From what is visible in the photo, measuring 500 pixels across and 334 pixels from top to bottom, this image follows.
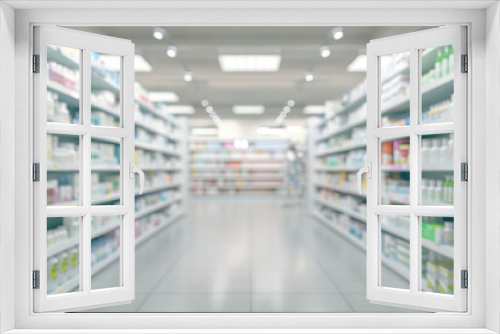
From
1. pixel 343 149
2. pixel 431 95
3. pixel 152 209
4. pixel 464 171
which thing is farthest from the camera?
pixel 343 149

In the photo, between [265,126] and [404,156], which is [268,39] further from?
[265,126]

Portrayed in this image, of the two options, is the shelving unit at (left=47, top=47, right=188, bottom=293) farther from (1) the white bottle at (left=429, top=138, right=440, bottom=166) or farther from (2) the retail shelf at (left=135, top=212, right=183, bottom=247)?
(1) the white bottle at (left=429, top=138, right=440, bottom=166)

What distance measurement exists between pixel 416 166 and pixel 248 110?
12776mm

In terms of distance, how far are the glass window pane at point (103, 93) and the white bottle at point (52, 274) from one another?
180cm

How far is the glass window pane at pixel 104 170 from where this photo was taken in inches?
172

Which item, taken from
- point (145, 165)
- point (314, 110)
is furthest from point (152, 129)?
point (314, 110)

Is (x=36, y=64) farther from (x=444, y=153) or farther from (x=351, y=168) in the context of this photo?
(x=351, y=168)

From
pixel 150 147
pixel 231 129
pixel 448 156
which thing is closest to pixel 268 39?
pixel 150 147

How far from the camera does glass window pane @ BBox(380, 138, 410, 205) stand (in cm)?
438

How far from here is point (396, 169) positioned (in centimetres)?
446

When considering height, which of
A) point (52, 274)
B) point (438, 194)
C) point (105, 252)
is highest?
point (438, 194)

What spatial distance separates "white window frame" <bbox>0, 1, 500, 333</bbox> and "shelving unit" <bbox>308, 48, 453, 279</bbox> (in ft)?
2.69

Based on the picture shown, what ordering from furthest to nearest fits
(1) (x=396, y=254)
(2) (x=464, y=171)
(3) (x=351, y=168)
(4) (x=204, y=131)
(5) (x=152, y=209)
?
(4) (x=204, y=131) → (5) (x=152, y=209) → (3) (x=351, y=168) → (1) (x=396, y=254) → (2) (x=464, y=171)

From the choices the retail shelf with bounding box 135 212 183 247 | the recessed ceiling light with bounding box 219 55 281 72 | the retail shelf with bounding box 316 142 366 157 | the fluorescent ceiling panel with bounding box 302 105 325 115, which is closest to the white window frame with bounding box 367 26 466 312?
the retail shelf with bounding box 316 142 366 157
